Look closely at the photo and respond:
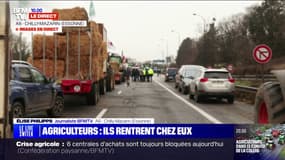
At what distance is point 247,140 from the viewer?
4316mm

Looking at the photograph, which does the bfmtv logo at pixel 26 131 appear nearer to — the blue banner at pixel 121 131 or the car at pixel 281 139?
the blue banner at pixel 121 131

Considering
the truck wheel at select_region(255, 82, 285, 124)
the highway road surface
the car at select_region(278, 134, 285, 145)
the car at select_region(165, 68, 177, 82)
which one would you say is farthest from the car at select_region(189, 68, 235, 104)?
the car at select_region(165, 68, 177, 82)

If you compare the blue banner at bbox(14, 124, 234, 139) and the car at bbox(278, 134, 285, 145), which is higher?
the blue banner at bbox(14, 124, 234, 139)

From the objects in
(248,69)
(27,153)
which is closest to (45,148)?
(27,153)

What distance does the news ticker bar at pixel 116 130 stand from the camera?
4.25m

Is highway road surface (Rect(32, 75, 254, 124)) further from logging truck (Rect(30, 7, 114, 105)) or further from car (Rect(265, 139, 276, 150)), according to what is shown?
car (Rect(265, 139, 276, 150))

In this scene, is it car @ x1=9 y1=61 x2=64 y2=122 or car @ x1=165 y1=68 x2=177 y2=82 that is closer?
car @ x1=9 y1=61 x2=64 y2=122

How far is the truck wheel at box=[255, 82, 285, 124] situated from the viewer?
5.00 m

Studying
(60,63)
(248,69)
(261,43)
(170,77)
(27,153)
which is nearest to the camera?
(27,153)

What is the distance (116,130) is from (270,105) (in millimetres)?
1985

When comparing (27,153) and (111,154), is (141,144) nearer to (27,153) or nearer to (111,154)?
(111,154)

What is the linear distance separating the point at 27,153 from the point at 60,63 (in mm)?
4174

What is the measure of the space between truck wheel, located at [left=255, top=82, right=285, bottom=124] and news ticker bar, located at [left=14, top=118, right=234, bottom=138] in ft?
3.09

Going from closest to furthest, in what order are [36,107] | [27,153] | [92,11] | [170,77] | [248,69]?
[27,153] → [92,11] → [248,69] → [36,107] → [170,77]
